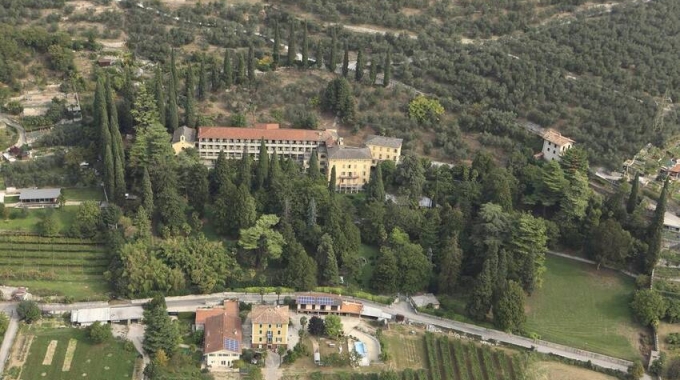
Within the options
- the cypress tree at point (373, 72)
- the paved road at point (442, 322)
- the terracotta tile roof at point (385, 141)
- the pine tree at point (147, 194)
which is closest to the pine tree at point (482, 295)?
the paved road at point (442, 322)

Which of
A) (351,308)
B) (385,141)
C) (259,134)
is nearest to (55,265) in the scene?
(259,134)

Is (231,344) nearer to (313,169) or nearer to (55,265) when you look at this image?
(55,265)

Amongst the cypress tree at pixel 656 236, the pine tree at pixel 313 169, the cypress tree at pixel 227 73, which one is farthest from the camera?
the cypress tree at pixel 227 73

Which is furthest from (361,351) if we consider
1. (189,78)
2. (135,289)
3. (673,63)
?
(673,63)

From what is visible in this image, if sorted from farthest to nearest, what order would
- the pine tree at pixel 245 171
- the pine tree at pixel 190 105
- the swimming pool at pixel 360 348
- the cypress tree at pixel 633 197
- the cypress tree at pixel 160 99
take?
1. the pine tree at pixel 190 105
2. the cypress tree at pixel 160 99
3. the pine tree at pixel 245 171
4. the cypress tree at pixel 633 197
5. the swimming pool at pixel 360 348

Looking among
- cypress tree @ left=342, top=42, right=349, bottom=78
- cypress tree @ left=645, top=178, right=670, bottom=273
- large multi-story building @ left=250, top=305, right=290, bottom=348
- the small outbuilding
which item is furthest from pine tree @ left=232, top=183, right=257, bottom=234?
cypress tree @ left=645, top=178, right=670, bottom=273

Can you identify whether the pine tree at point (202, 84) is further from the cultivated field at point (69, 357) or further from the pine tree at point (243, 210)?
the cultivated field at point (69, 357)

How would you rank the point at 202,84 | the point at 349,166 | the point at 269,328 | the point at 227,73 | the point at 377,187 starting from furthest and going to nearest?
the point at 227,73 < the point at 202,84 < the point at 349,166 < the point at 377,187 < the point at 269,328
